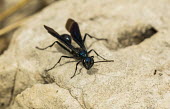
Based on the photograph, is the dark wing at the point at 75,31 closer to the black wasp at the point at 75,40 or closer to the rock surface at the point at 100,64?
the black wasp at the point at 75,40

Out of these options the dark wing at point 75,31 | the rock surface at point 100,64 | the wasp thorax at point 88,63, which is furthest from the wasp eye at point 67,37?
the wasp thorax at point 88,63

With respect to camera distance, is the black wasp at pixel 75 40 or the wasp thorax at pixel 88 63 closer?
the wasp thorax at pixel 88 63

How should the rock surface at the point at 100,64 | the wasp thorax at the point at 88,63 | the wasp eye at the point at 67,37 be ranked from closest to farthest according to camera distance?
the rock surface at the point at 100,64 → the wasp thorax at the point at 88,63 → the wasp eye at the point at 67,37

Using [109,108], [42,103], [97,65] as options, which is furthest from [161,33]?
[42,103]

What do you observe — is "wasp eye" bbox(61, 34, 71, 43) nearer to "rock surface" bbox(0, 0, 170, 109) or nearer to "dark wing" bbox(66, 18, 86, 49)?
"dark wing" bbox(66, 18, 86, 49)

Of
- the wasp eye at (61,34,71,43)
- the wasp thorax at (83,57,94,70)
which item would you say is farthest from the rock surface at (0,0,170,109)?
the wasp eye at (61,34,71,43)

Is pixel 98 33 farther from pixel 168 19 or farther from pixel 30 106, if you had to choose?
pixel 30 106
